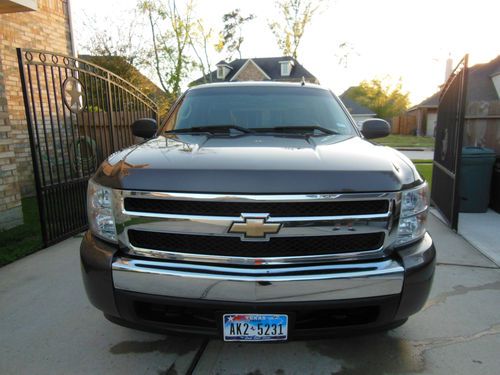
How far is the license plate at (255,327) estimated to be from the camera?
6.02 feet

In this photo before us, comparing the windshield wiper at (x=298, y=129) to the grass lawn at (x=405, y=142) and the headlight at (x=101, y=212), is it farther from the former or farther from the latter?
the grass lawn at (x=405, y=142)

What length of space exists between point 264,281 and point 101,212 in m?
0.97

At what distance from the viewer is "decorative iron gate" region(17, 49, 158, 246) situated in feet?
14.1

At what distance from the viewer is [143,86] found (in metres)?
16.2

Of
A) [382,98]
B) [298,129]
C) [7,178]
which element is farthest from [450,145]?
[382,98]

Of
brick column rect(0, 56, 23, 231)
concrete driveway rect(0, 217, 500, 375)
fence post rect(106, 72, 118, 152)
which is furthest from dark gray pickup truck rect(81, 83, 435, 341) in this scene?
fence post rect(106, 72, 118, 152)

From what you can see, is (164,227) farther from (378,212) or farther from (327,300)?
(378,212)

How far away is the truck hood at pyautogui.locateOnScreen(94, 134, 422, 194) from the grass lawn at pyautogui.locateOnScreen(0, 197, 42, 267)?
2720 mm

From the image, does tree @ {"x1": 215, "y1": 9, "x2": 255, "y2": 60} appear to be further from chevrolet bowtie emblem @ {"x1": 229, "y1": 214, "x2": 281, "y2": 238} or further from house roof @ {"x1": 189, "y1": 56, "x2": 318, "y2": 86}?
chevrolet bowtie emblem @ {"x1": 229, "y1": 214, "x2": 281, "y2": 238}

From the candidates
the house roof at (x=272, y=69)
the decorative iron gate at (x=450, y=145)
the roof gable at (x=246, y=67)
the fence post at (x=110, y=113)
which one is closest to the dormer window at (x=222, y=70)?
the house roof at (x=272, y=69)

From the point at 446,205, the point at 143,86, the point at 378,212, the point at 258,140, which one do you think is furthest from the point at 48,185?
the point at 143,86

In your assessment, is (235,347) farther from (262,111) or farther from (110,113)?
(110,113)

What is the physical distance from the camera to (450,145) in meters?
5.29

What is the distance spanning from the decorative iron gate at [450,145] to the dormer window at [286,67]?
106 feet
